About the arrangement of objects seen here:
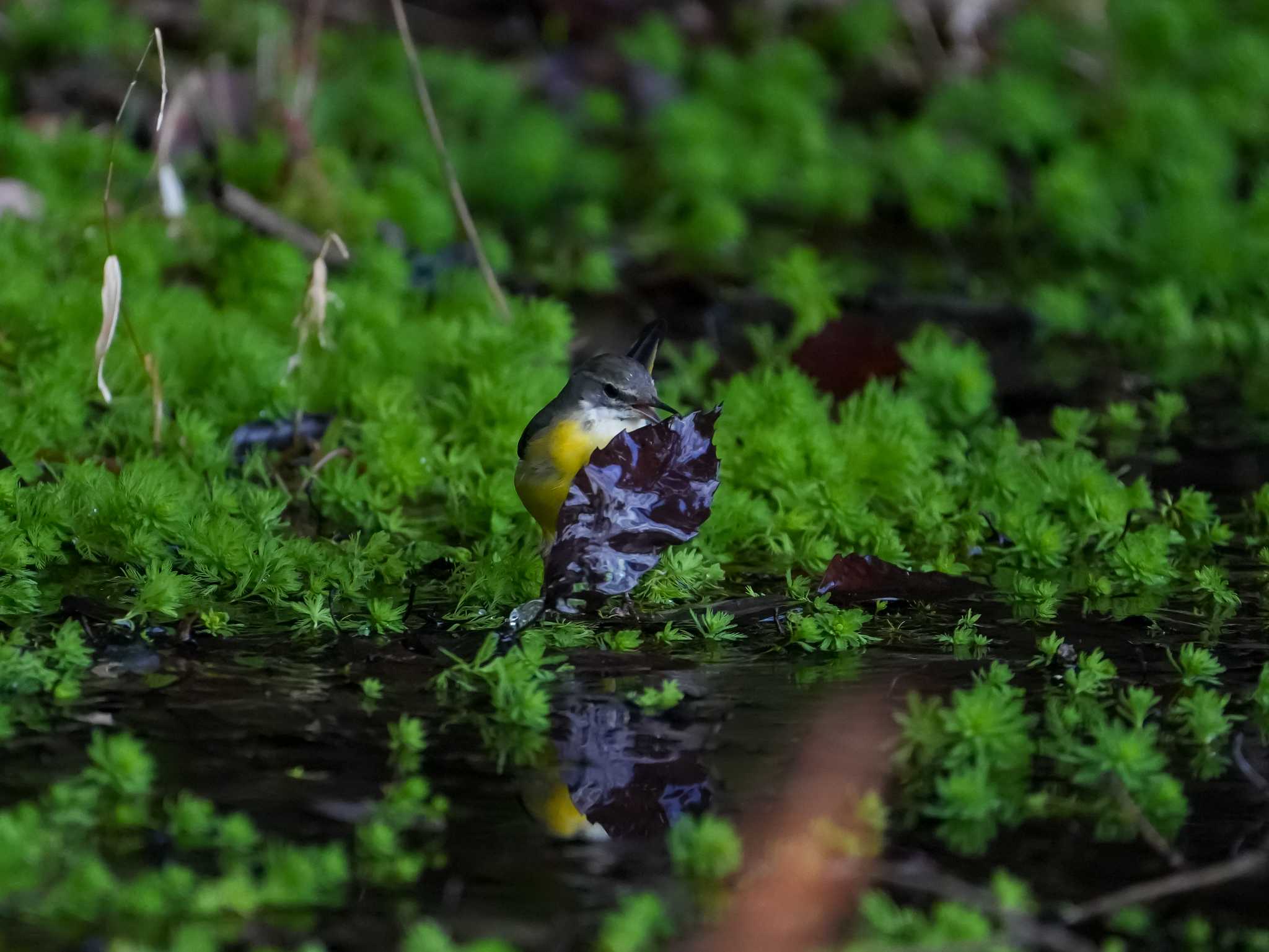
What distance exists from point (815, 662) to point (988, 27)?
7.27m

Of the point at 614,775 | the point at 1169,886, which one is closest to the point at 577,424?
the point at 614,775

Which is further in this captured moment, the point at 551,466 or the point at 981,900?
the point at 551,466

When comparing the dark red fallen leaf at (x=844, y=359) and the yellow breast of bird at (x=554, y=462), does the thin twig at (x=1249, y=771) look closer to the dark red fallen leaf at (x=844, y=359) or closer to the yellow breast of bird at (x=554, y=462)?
the yellow breast of bird at (x=554, y=462)

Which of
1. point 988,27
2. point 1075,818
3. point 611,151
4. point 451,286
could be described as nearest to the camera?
point 1075,818

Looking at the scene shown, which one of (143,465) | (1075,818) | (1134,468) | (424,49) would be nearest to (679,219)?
(424,49)

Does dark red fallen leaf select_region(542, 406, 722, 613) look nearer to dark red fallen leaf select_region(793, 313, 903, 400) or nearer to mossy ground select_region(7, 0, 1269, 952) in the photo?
mossy ground select_region(7, 0, 1269, 952)

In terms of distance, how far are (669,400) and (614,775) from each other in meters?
2.23

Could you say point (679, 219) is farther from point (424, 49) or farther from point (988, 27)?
point (988, 27)

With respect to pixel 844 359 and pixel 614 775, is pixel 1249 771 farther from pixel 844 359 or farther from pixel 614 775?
pixel 844 359

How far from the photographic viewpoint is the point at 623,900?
8.36ft

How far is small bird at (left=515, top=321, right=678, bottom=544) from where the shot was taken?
12.6ft

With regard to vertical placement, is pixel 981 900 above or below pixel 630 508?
below

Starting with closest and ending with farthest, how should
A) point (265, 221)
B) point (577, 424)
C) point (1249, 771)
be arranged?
1. point (1249, 771)
2. point (577, 424)
3. point (265, 221)

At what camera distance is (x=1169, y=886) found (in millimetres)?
2625
